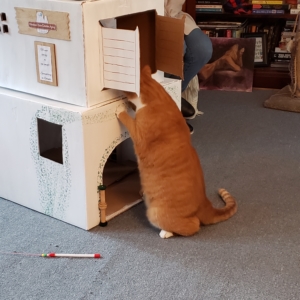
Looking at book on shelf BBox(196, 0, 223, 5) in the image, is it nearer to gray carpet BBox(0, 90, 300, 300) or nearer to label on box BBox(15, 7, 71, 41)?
gray carpet BBox(0, 90, 300, 300)

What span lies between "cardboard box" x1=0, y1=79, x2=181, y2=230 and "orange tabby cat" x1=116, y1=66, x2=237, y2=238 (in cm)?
12

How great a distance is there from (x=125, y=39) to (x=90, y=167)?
433mm

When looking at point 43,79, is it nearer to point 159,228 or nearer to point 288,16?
point 159,228

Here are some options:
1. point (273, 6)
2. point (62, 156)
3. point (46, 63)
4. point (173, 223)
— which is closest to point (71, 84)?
point (46, 63)

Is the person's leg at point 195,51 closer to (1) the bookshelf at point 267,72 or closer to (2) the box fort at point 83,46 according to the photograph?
(2) the box fort at point 83,46

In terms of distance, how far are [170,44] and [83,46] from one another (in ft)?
1.14

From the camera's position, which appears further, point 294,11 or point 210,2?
point 210,2

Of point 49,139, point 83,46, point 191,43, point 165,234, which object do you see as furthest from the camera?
point 191,43

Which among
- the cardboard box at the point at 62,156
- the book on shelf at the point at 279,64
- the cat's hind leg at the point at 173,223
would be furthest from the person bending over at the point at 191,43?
the cat's hind leg at the point at 173,223

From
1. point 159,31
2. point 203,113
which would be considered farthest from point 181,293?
point 203,113

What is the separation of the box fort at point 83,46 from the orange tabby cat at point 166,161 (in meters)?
0.10

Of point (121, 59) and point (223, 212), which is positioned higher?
point (121, 59)

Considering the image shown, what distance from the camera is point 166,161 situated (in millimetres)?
1566

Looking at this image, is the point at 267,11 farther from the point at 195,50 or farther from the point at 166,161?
the point at 166,161
